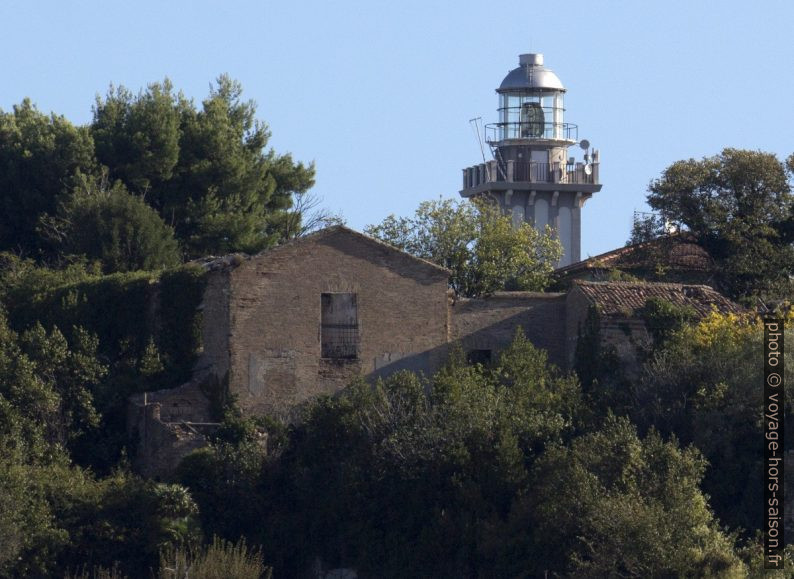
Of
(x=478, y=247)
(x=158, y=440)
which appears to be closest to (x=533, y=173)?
(x=478, y=247)

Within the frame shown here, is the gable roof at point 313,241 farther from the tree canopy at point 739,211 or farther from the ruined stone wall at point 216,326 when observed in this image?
the tree canopy at point 739,211

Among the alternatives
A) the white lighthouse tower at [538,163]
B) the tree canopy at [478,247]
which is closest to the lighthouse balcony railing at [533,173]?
the white lighthouse tower at [538,163]

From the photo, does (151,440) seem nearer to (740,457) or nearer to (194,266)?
(194,266)

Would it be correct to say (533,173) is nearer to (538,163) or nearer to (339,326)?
(538,163)

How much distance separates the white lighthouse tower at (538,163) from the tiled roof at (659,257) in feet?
39.8

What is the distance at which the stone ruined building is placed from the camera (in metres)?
30.3

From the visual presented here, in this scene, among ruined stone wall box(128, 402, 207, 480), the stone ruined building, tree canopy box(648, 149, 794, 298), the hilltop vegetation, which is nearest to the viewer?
the hilltop vegetation

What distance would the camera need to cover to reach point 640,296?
31953mm

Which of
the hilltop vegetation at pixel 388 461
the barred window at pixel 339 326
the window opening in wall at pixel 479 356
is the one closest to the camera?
the hilltop vegetation at pixel 388 461

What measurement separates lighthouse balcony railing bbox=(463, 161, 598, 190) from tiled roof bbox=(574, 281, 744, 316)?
18989 mm

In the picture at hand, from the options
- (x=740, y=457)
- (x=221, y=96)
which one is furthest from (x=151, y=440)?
(x=221, y=96)

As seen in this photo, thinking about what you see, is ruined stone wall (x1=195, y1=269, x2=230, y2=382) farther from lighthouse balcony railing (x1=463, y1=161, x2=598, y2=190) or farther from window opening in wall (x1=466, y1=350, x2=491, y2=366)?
lighthouse balcony railing (x1=463, y1=161, x2=598, y2=190)

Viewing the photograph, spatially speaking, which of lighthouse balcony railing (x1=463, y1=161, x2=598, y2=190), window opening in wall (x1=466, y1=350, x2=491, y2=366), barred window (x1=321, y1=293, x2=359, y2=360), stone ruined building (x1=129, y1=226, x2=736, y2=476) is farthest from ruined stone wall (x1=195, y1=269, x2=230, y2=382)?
lighthouse balcony railing (x1=463, y1=161, x2=598, y2=190)

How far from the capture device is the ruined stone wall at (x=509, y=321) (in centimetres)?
3191
